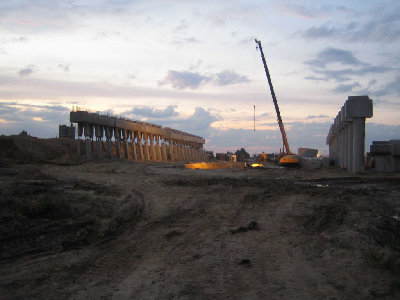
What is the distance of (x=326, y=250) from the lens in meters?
6.36

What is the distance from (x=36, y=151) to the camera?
28.0m

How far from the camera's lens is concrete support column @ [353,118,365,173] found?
22.2 metres

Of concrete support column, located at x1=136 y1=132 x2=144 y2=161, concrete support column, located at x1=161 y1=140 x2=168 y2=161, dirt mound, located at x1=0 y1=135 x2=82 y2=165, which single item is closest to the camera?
dirt mound, located at x1=0 y1=135 x2=82 y2=165

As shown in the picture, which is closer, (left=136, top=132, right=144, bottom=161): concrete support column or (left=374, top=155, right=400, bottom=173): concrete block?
(left=374, top=155, right=400, bottom=173): concrete block

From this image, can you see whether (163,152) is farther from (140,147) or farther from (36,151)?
(36,151)

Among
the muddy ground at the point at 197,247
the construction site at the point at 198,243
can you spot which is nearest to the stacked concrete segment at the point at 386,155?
the construction site at the point at 198,243

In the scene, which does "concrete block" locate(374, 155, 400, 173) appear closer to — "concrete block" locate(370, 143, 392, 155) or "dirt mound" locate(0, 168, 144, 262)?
"concrete block" locate(370, 143, 392, 155)

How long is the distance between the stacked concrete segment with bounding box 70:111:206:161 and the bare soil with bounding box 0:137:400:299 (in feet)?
59.5

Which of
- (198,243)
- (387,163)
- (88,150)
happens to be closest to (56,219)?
(198,243)

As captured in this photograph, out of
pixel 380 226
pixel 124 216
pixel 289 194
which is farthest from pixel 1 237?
pixel 289 194

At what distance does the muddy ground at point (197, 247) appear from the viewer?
16.2 ft

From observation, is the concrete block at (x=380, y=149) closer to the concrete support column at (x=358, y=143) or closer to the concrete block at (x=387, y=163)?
the concrete block at (x=387, y=163)

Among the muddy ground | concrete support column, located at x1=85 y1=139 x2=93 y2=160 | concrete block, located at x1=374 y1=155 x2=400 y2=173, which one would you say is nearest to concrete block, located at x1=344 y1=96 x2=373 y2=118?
concrete block, located at x1=374 y1=155 x2=400 y2=173

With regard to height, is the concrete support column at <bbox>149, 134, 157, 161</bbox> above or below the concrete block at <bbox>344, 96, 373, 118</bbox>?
below
